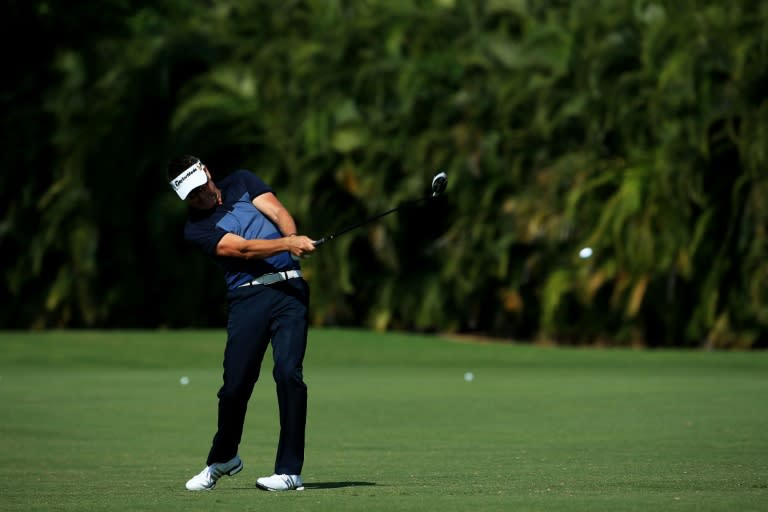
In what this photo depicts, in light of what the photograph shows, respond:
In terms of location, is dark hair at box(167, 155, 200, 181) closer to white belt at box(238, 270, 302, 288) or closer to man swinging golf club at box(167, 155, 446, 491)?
man swinging golf club at box(167, 155, 446, 491)

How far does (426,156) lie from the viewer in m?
28.8

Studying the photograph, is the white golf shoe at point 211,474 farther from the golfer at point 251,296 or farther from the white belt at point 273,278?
the white belt at point 273,278

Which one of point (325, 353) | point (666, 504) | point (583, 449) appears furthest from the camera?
point (325, 353)

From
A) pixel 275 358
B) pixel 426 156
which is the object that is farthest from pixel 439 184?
pixel 426 156

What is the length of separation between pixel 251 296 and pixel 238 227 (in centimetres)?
42

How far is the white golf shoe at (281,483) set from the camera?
859 cm

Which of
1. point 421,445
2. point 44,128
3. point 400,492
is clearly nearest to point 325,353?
point 44,128

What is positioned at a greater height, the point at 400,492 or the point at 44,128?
the point at 44,128

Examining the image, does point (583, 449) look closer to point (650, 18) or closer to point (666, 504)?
point (666, 504)

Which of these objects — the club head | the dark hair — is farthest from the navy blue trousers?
the club head

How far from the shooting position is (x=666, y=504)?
746cm

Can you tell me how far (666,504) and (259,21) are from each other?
82.3 feet

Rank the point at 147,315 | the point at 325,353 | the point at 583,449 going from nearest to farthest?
1. the point at 583,449
2. the point at 325,353
3. the point at 147,315

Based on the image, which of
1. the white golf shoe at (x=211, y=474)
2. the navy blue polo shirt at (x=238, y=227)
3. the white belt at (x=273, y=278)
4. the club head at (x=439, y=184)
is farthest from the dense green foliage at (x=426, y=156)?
the white golf shoe at (x=211, y=474)
